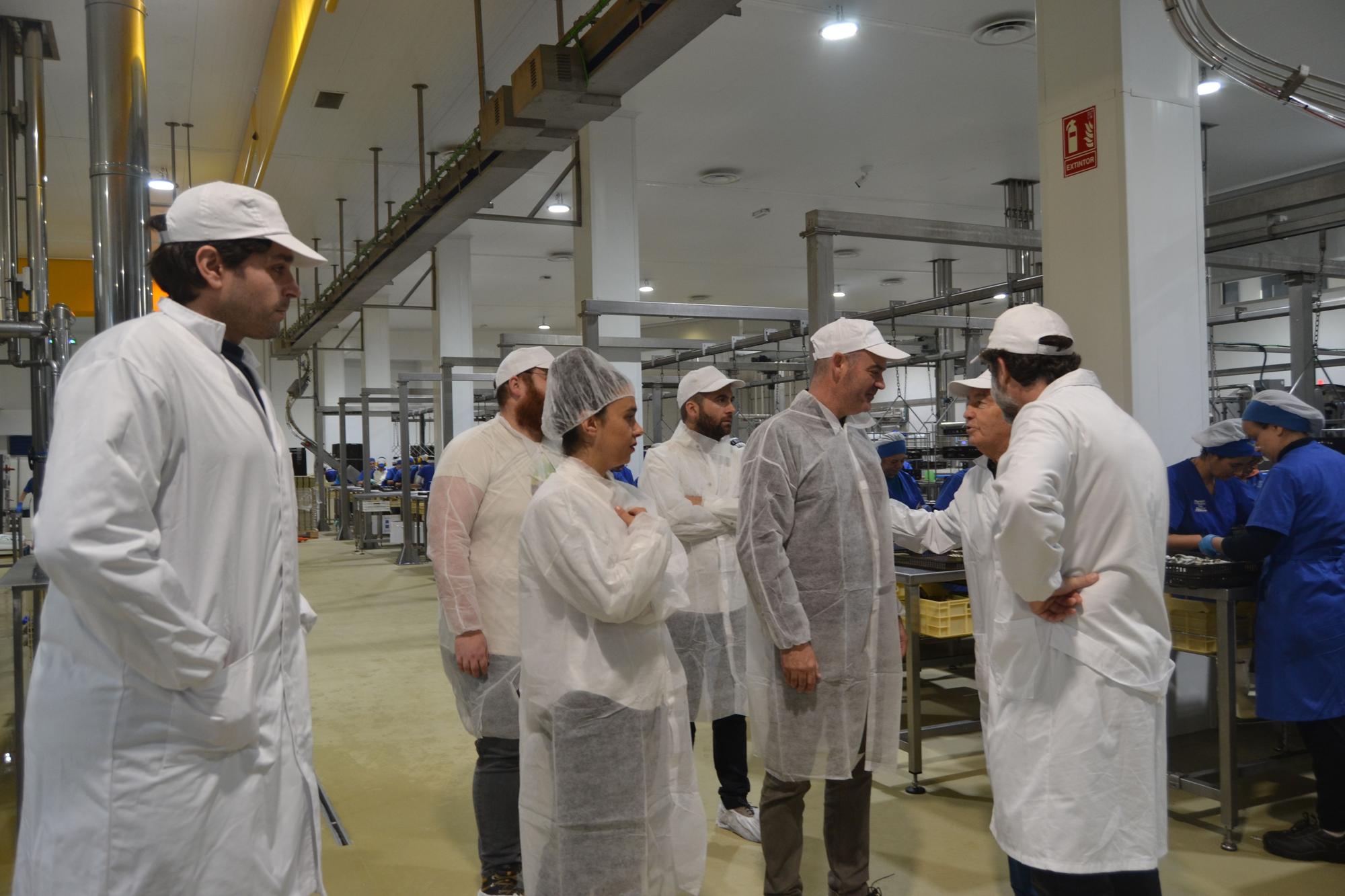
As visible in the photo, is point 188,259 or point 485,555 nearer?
point 188,259

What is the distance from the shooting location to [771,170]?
834cm

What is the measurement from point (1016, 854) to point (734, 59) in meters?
5.20

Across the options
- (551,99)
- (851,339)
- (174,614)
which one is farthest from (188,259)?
(551,99)

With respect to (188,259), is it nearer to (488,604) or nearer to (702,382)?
(488,604)

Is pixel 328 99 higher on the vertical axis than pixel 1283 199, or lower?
higher

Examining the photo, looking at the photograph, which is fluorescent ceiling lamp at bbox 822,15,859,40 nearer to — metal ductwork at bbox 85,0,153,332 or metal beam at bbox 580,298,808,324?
metal beam at bbox 580,298,808,324

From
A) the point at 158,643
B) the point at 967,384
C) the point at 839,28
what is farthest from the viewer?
the point at 839,28

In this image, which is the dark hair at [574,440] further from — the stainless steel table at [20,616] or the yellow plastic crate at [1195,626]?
the yellow plastic crate at [1195,626]

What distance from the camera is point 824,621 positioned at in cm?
243

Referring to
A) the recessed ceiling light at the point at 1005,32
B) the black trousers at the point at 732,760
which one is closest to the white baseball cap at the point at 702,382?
the black trousers at the point at 732,760

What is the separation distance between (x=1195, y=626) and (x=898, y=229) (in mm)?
1850

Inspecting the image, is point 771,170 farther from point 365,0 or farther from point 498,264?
point 498,264

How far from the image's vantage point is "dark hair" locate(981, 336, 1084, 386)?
6.84ft

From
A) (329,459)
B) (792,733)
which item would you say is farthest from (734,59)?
(329,459)
